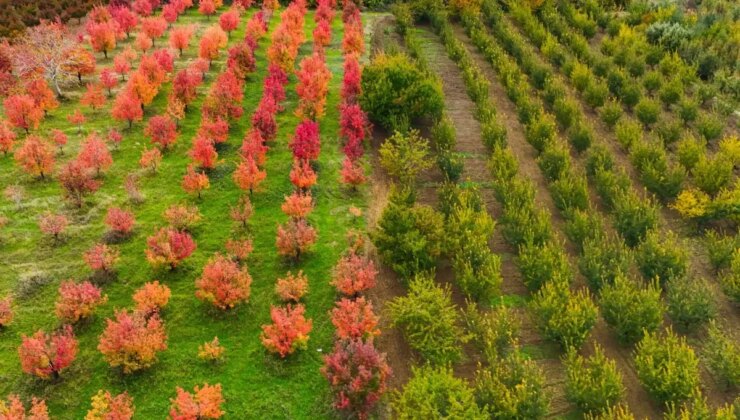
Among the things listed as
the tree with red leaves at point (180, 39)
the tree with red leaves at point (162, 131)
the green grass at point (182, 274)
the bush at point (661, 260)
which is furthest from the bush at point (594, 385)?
the tree with red leaves at point (180, 39)

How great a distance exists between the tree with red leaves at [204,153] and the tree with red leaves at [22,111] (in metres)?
7.94

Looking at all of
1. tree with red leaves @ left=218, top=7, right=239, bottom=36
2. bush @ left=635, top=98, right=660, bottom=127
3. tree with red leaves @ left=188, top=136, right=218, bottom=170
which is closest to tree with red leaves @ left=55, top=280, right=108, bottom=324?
tree with red leaves @ left=188, top=136, right=218, bottom=170

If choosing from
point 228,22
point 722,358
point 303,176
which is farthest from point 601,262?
point 228,22

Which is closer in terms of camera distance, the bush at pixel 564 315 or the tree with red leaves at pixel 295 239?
the bush at pixel 564 315

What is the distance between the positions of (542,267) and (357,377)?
23.6 feet

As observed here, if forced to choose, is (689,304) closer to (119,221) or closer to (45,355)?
(45,355)

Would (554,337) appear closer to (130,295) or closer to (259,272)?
(259,272)

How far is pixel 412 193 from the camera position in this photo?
21.9m

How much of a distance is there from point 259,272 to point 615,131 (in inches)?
704

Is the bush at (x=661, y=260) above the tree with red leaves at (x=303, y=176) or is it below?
below

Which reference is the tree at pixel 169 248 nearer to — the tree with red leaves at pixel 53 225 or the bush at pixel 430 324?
the tree with red leaves at pixel 53 225

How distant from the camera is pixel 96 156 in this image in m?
23.2

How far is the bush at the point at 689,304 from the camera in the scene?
673 inches

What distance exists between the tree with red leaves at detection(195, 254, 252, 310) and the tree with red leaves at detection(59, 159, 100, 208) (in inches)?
291
